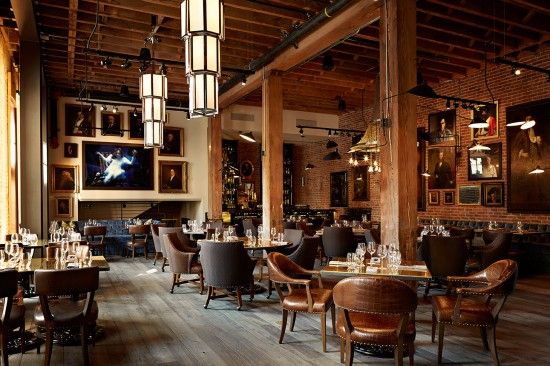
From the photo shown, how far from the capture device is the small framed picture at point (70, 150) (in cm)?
1229

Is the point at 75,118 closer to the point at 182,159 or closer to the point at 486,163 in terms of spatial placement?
the point at 182,159

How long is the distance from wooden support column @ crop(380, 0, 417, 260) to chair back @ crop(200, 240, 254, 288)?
1.80m

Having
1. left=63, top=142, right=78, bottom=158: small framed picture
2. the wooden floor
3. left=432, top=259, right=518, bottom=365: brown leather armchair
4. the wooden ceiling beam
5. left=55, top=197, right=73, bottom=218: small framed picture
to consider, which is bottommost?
the wooden floor

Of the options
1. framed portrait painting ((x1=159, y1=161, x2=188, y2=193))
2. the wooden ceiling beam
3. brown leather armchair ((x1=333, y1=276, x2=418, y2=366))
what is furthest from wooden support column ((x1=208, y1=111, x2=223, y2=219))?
brown leather armchair ((x1=333, y1=276, x2=418, y2=366))

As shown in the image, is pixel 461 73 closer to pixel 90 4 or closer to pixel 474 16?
pixel 474 16

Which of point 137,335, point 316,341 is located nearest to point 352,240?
point 316,341

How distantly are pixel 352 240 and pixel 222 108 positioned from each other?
21.7 ft

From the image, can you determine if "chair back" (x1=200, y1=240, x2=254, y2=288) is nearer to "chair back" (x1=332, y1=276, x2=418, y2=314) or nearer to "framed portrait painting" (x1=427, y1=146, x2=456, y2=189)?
"chair back" (x1=332, y1=276, x2=418, y2=314)

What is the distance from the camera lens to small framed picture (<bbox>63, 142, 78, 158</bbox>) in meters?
12.3

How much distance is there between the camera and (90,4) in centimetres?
708

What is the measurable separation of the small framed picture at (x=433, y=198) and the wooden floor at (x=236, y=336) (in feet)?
15.9

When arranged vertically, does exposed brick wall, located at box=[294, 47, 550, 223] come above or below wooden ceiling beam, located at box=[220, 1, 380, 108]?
below

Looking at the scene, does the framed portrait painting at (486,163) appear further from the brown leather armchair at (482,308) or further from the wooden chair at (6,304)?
the wooden chair at (6,304)

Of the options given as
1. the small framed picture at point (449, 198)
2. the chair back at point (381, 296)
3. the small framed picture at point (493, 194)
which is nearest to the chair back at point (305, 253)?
the chair back at point (381, 296)
